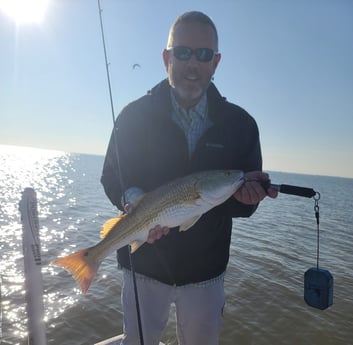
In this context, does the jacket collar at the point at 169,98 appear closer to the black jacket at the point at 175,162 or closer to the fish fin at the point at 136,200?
the black jacket at the point at 175,162

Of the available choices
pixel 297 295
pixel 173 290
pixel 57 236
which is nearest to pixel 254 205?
pixel 173 290

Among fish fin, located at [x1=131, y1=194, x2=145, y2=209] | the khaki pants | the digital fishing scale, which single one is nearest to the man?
the khaki pants

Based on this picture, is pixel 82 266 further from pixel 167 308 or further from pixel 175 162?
pixel 175 162

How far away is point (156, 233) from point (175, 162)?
0.80 metres

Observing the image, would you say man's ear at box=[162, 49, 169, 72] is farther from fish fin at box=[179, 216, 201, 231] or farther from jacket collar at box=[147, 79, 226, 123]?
fish fin at box=[179, 216, 201, 231]

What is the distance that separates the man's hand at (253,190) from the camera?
333cm

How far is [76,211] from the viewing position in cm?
2281

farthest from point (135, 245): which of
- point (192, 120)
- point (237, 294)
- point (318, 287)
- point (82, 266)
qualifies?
point (237, 294)

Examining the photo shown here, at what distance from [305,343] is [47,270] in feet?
26.8

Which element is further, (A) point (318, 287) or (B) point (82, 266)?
(A) point (318, 287)

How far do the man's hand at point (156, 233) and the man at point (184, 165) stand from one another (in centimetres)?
1

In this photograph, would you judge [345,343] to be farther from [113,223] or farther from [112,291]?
[113,223]

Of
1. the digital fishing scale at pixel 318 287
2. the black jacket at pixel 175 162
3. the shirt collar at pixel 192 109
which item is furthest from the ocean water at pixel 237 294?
the shirt collar at pixel 192 109

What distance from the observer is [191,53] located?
3475 mm
